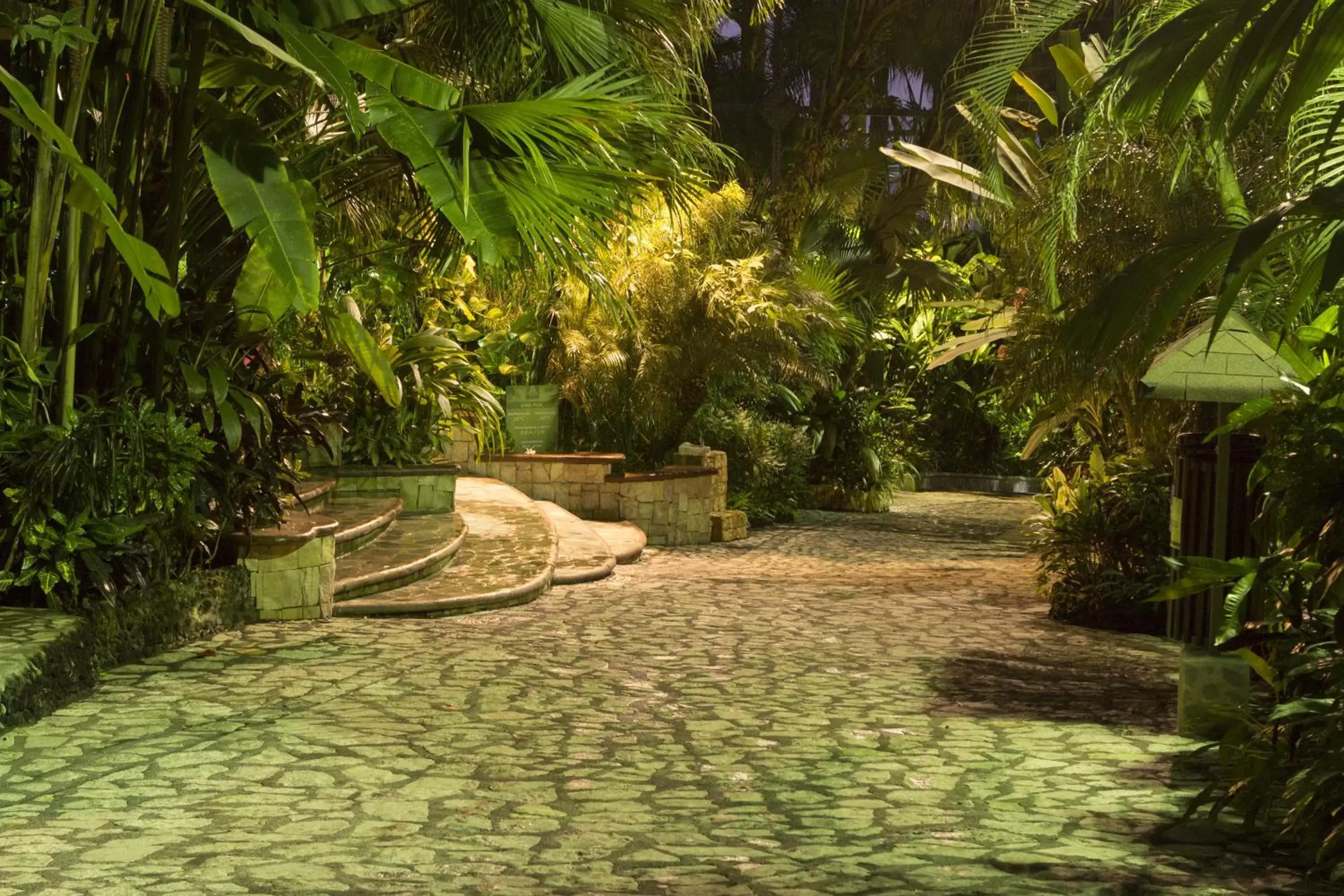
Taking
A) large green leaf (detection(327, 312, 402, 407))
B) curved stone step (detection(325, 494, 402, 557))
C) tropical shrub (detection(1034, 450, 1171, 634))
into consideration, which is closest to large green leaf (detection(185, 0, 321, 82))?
large green leaf (detection(327, 312, 402, 407))

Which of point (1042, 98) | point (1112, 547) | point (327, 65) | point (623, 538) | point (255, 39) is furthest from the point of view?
point (623, 538)

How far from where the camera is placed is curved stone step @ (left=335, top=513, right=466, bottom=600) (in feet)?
34.7

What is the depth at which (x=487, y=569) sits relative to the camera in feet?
38.7

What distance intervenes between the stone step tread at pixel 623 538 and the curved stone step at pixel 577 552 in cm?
12

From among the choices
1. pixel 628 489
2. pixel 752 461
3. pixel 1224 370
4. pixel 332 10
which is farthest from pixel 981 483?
pixel 332 10

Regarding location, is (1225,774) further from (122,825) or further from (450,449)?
(450,449)

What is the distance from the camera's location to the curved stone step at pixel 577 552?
492 inches

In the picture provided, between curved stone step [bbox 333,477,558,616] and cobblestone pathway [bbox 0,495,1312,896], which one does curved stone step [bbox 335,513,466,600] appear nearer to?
curved stone step [bbox 333,477,558,616]

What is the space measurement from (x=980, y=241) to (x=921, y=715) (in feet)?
76.2

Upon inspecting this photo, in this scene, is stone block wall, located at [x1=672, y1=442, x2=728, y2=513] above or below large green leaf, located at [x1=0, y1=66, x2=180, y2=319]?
below

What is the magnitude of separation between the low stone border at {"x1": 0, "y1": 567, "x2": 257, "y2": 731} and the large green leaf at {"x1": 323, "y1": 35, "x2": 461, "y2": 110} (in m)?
3.27

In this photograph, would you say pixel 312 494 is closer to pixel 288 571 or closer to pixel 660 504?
pixel 288 571

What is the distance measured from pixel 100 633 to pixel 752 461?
37.4ft

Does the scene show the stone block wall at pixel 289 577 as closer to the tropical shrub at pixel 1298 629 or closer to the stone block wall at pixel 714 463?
the tropical shrub at pixel 1298 629
